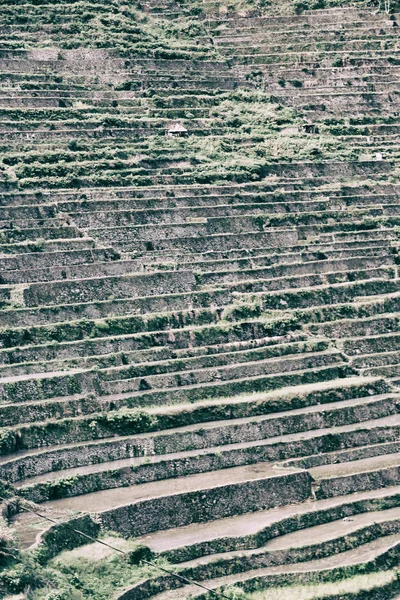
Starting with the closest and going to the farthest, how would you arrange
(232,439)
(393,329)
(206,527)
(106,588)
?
1. (106,588)
2. (206,527)
3. (232,439)
4. (393,329)

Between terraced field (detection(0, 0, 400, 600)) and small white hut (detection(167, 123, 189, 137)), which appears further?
small white hut (detection(167, 123, 189, 137))

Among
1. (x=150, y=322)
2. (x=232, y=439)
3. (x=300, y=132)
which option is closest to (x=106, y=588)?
(x=232, y=439)

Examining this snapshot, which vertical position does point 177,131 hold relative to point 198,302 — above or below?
above

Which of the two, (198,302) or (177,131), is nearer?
(198,302)

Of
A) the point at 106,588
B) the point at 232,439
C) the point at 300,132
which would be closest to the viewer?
the point at 106,588

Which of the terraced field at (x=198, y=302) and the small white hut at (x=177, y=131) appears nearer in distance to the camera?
the terraced field at (x=198, y=302)

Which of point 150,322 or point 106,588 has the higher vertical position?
point 150,322

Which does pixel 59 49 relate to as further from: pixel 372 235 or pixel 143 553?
pixel 143 553

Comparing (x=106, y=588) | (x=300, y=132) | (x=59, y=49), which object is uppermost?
(x=59, y=49)
